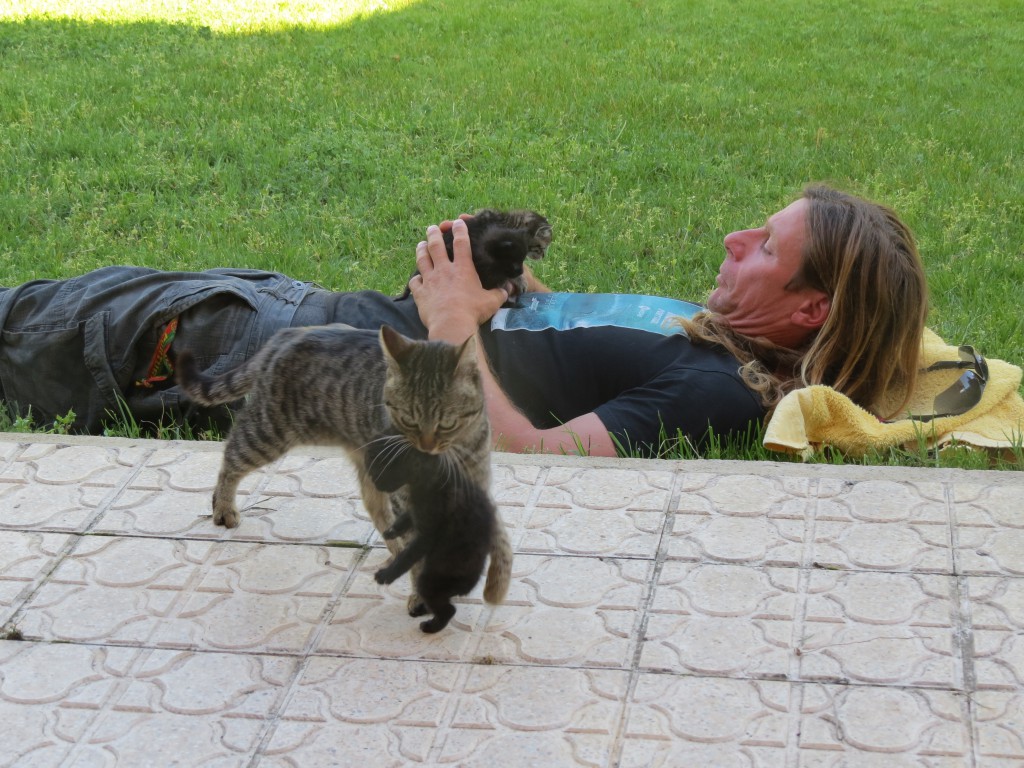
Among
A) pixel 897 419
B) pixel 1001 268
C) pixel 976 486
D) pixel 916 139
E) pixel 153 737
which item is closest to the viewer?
pixel 153 737

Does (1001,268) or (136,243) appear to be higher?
(136,243)

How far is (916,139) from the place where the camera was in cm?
821

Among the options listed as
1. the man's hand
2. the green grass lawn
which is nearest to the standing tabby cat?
the man's hand

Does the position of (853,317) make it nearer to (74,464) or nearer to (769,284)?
(769,284)

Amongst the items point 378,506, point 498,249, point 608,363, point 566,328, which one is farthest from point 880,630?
point 498,249

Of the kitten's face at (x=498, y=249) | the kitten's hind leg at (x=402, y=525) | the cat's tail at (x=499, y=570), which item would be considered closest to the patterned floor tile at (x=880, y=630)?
the cat's tail at (x=499, y=570)

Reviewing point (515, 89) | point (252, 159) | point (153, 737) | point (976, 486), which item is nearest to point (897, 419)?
point (976, 486)

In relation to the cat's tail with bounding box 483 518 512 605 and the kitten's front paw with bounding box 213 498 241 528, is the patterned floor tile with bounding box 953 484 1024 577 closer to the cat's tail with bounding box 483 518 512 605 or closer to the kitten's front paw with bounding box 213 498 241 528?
the cat's tail with bounding box 483 518 512 605

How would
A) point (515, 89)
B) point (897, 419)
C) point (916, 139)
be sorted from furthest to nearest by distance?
point (515, 89) → point (916, 139) → point (897, 419)

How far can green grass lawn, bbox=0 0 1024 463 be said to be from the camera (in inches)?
253

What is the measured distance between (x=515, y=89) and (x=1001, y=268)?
423cm

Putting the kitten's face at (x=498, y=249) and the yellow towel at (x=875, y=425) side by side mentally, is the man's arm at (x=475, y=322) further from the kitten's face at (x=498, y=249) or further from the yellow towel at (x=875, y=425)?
the yellow towel at (x=875, y=425)

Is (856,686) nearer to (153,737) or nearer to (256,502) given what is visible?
(153,737)

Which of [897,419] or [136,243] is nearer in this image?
[897,419]
